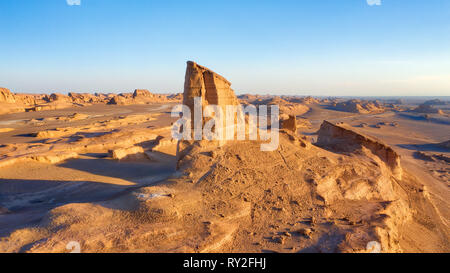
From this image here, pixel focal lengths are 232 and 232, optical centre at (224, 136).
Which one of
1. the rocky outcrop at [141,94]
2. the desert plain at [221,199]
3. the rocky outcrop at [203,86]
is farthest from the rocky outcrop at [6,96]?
the rocky outcrop at [203,86]

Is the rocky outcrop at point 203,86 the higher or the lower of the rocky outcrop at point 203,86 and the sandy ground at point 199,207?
the higher

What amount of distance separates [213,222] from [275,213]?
5.53 feet

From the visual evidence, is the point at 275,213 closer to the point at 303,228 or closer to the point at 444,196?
the point at 303,228

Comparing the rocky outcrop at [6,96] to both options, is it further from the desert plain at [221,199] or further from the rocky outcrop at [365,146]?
the rocky outcrop at [365,146]

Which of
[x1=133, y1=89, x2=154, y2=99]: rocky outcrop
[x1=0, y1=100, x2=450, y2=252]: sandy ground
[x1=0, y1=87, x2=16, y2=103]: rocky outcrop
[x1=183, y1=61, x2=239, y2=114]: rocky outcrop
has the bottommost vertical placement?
[x1=0, y1=100, x2=450, y2=252]: sandy ground

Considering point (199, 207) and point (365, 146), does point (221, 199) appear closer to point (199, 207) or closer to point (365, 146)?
point (199, 207)

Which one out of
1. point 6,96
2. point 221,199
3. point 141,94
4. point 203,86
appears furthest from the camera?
point 141,94

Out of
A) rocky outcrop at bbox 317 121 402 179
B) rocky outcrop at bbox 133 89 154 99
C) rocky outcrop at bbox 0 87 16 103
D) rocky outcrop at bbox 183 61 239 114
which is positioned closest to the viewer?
rocky outcrop at bbox 183 61 239 114

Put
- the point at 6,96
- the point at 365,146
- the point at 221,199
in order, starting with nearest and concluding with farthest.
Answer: the point at 221,199
the point at 365,146
the point at 6,96

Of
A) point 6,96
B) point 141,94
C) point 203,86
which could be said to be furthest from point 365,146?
point 141,94

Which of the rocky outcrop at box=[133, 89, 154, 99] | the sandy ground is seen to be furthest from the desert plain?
the rocky outcrop at box=[133, 89, 154, 99]

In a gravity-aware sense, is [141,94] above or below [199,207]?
above

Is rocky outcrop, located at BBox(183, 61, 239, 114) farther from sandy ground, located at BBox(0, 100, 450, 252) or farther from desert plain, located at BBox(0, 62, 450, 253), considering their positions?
sandy ground, located at BBox(0, 100, 450, 252)
